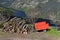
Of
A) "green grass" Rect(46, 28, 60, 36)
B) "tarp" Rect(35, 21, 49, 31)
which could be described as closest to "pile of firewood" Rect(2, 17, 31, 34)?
"tarp" Rect(35, 21, 49, 31)

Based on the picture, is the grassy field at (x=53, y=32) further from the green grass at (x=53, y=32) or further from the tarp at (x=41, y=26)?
the tarp at (x=41, y=26)

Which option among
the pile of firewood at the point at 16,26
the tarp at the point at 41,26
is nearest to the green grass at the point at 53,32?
the tarp at the point at 41,26

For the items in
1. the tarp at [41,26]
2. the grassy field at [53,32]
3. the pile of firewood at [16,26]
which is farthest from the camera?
the tarp at [41,26]

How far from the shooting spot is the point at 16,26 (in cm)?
788

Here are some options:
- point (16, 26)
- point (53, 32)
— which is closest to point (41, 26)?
point (53, 32)

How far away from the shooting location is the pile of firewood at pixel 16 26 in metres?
7.71

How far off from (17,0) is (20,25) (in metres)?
1.58

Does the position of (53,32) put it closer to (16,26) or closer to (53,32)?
(53,32)

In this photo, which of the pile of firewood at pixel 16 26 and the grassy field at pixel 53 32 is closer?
the grassy field at pixel 53 32

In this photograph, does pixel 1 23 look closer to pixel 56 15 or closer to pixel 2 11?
pixel 2 11

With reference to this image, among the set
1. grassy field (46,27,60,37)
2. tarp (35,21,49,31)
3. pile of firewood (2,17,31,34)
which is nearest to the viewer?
grassy field (46,27,60,37)

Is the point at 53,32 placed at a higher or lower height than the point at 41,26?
lower

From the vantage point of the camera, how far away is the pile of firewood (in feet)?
25.3

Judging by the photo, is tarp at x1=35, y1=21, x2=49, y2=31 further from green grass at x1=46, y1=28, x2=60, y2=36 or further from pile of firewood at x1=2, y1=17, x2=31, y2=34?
pile of firewood at x1=2, y1=17, x2=31, y2=34
